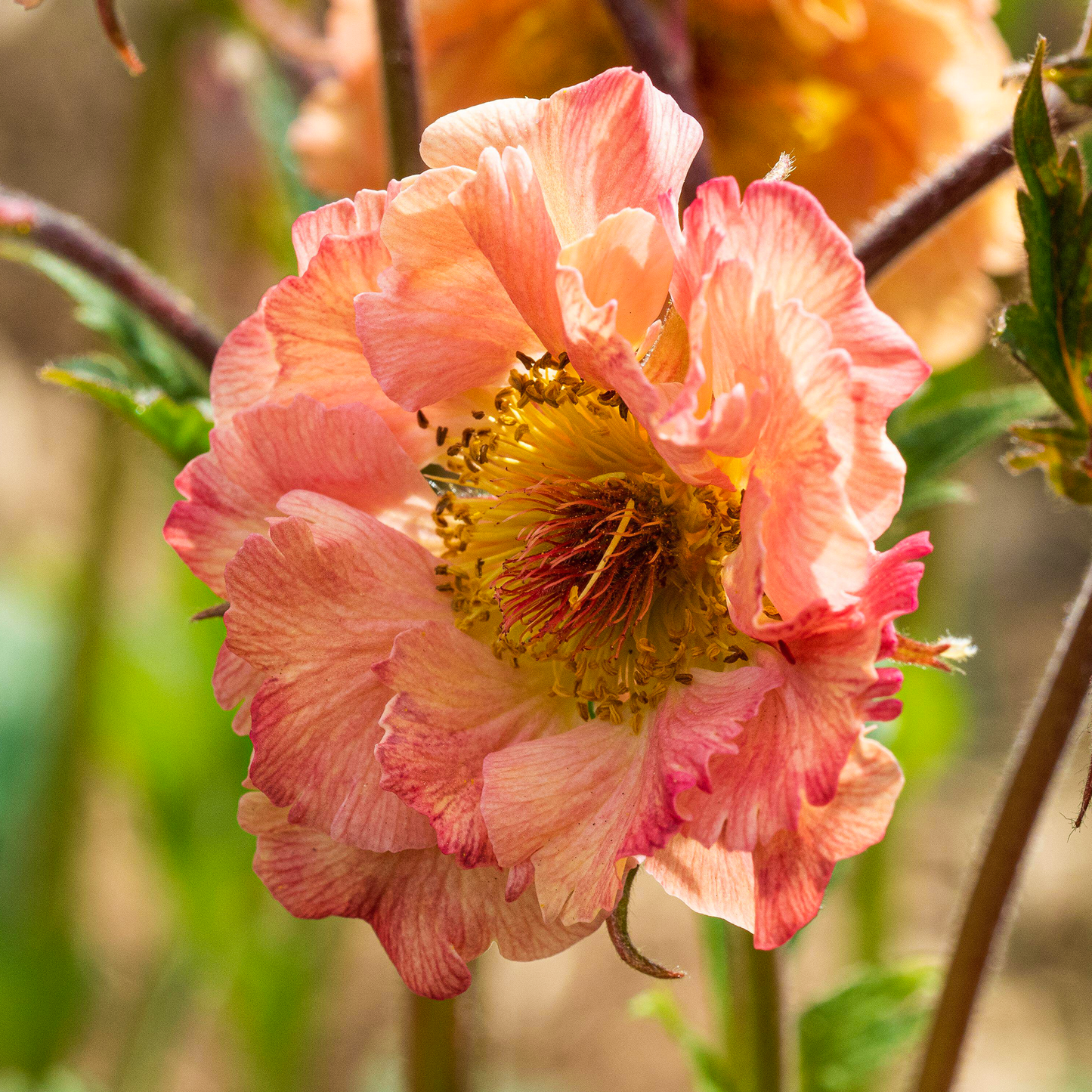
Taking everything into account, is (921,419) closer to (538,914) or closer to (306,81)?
(538,914)

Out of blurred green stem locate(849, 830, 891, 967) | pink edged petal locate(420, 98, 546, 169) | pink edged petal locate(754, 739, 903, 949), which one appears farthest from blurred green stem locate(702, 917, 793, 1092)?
blurred green stem locate(849, 830, 891, 967)

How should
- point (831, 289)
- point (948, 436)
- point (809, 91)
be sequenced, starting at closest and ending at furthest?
1. point (831, 289)
2. point (948, 436)
3. point (809, 91)

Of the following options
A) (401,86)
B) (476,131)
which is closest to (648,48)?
(401,86)

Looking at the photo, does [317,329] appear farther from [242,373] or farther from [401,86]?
[401,86]

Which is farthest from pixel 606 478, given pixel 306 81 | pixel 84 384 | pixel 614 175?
pixel 306 81

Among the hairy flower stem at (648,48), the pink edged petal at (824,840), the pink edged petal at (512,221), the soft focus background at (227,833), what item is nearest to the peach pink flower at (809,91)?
the hairy flower stem at (648,48)

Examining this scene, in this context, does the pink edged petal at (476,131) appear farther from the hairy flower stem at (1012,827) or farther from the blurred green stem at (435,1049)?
the blurred green stem at (435,1049)

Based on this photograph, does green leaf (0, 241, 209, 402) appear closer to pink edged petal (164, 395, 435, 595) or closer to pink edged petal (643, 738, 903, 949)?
pink edged petal (164, 395, 435, 595)
